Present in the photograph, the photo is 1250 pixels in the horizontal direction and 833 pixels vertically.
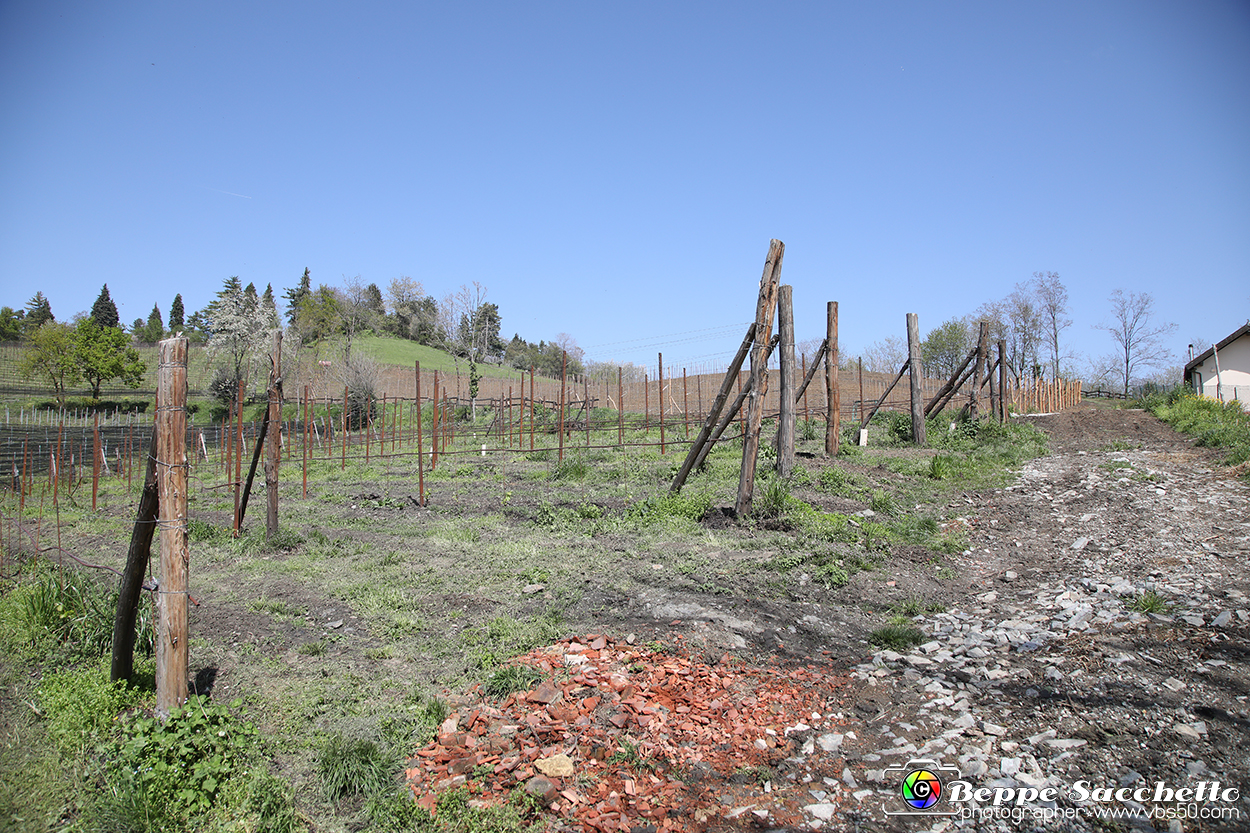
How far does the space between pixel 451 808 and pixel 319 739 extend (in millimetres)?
1042

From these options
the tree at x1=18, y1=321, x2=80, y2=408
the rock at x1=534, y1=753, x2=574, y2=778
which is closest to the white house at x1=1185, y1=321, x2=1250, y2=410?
the rock at x1=534, y1=753, x2=574, y2=778

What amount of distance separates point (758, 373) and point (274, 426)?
5.62 m

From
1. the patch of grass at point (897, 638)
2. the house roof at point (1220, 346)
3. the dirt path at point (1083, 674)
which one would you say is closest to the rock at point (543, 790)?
the dirt path at point (1083, 674)

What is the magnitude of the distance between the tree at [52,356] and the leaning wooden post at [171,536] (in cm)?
4699

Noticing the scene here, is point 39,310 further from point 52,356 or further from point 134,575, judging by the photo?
point 134,575

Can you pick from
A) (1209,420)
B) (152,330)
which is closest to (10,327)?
Result: (152,330)

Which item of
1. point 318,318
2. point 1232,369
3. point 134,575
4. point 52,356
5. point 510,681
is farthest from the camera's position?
point 318,318

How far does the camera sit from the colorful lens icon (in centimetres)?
271

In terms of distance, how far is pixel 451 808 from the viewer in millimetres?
2916

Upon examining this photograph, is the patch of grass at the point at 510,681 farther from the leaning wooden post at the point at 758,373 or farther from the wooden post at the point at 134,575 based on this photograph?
the leaning wooden post at the point at 758,373

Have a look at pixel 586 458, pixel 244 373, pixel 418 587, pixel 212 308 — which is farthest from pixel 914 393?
pixel 212 308

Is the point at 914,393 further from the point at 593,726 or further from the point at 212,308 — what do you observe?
the point at 212,308

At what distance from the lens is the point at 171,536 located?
3.60 m

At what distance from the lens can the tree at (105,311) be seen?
6725 centimetres
